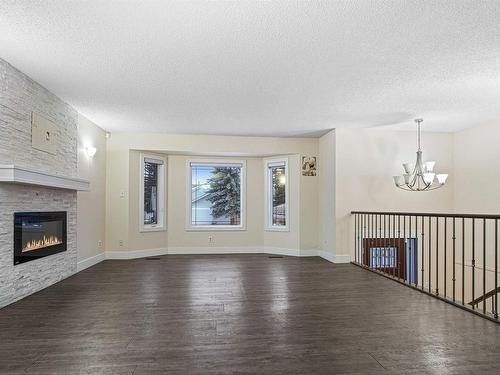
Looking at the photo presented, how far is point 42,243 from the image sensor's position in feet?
13.4

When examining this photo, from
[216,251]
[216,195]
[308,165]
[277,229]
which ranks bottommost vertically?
[216,251]

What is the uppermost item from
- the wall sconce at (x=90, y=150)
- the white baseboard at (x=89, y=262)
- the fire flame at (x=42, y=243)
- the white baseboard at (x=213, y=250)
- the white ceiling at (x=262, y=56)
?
the white ceiling at (x=262, y=56)

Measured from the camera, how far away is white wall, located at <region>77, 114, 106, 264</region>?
17.1ft

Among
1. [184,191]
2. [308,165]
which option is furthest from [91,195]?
[308,165]

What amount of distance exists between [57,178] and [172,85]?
1814mm

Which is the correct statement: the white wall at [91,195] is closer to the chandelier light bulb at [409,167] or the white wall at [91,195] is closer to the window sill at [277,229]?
the window sill at [277,229]

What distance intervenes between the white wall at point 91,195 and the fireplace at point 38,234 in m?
0.62

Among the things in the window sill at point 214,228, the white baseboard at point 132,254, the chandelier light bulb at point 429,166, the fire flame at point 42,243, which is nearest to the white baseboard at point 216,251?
the white baseboard at point 132,254

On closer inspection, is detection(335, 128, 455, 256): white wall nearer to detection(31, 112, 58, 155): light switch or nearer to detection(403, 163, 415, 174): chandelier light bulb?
detection(403, 163, 415, 174): chandelier light bulb

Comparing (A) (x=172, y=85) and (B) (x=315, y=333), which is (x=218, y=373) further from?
(A) (x=172, y=85)

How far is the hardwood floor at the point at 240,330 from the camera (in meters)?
2.19

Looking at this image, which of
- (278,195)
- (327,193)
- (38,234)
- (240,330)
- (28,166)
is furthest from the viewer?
(278,195)

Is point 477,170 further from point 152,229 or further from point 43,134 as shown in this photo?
point 43,134

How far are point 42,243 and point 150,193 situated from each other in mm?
2871
